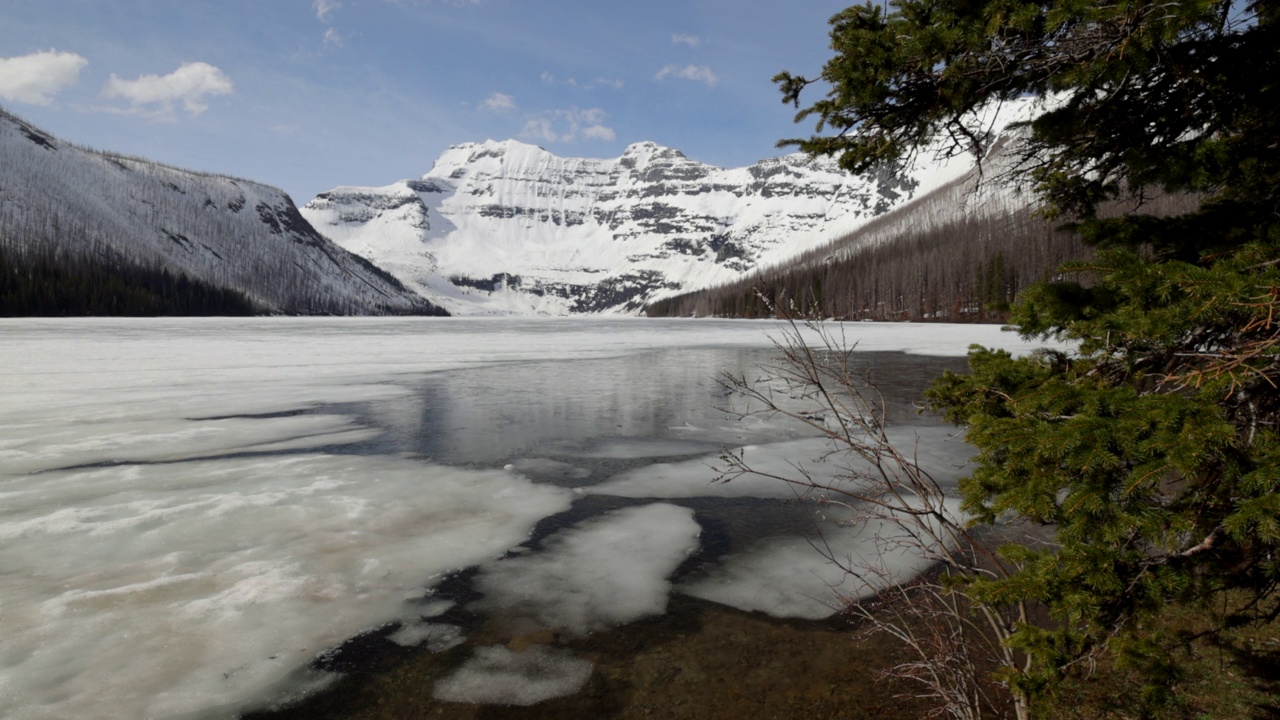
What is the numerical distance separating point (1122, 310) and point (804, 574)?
3.19m

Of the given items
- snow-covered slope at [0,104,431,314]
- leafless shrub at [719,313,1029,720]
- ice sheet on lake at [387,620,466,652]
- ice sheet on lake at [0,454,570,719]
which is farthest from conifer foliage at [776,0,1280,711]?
snow-covered slope at [0,104,431,314]

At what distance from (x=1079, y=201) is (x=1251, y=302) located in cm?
215

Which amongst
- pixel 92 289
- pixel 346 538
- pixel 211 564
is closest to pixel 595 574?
pixel 346 538

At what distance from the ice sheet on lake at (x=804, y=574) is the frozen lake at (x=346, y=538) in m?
0.03

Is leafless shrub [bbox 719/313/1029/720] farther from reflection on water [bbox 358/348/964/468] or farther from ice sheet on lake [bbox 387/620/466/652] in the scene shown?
ice sheet on lake [bbox 387/620/466/652]

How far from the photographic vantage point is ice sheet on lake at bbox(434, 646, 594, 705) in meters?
3.64

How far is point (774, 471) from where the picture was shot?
8391 mm

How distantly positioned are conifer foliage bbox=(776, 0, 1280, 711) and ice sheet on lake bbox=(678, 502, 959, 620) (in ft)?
4.20

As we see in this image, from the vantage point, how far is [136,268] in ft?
424

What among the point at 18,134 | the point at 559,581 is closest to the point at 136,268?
the point at 18,134

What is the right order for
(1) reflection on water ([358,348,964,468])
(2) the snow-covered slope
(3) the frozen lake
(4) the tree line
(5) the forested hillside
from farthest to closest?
(2) the snow-covered slope
(4) the tree line
(5) the forested hillside
(1) reflection on water ([358,348,964,468])
(3) the frozen lake

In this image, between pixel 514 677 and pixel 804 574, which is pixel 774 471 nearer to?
pixel 804 574

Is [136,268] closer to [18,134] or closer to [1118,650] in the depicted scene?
[18,134]

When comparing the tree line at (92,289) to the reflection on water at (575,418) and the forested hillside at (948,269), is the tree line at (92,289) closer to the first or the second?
the forested hillside at (948,269)
